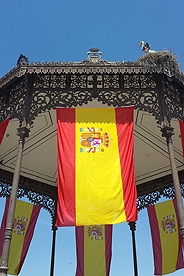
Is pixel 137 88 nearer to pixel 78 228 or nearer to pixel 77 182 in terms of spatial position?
pixel 77 182

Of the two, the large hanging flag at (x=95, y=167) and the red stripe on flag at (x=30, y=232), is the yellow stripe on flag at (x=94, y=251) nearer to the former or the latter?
the red stripe on flag at (x=30, y=232)

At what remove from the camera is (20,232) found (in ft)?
45.1

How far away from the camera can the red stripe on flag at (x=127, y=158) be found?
8188mm

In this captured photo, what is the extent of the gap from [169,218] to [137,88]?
684 cm

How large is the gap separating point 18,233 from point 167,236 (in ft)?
21.2

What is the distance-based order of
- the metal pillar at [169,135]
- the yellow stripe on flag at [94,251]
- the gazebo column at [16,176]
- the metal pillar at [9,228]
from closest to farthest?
the metal pillar at [9,228] < the gazebo column at [16,176] < the metal pillar at [169,135] < the yellow stripe on flag at [94,251]

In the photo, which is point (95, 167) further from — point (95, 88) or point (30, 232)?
point (30, 232)

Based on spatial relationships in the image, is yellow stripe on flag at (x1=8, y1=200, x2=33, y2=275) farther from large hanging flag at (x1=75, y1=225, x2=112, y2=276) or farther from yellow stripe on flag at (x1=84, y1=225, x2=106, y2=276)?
yellow stripe on flag at (x1=84, y1=225, x2=106, y2=276)

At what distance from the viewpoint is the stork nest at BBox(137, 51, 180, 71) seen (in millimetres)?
9914

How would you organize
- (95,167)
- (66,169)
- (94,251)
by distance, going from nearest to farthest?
(66,169), (95,167), (94,251)

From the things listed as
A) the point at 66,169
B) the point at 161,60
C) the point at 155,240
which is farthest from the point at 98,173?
the point at 155,240

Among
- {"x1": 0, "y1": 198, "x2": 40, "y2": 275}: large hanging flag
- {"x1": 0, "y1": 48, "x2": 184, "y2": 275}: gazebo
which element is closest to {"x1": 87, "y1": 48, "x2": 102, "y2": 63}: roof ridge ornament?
{"x1": 0, "y1": 48, "x2": 184, "y2": 275}: gazebo

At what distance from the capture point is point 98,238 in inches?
582

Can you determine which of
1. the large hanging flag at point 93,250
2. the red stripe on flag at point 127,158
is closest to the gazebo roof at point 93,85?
the red stripe on flag at point 127,158
